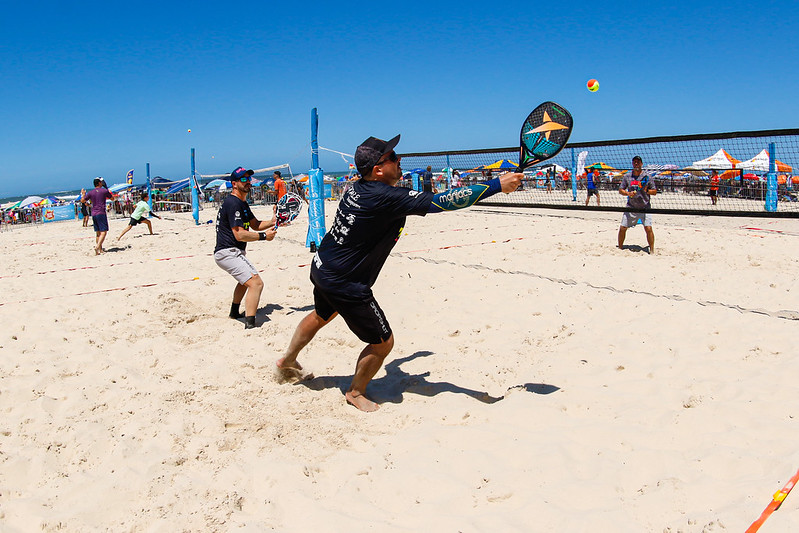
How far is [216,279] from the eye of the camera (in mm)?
7504

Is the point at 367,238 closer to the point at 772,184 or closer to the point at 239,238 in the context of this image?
the point at 239,238

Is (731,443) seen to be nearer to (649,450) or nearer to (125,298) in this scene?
(649,450)

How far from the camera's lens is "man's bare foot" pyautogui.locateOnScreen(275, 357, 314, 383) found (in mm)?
4051

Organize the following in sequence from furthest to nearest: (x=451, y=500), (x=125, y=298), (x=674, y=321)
Answer: (x=125, y=298), (x=674, y=321), (x=451, y=500)

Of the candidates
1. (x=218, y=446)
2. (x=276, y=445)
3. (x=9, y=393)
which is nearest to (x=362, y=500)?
(x=276, y=445)

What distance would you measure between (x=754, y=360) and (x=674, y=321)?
0.97m

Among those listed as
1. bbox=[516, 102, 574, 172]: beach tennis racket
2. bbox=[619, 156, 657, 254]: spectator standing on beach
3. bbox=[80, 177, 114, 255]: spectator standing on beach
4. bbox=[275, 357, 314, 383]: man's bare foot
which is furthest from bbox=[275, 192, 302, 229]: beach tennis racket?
bbox=[80, 177, 114, 255]: spectator standing on beach

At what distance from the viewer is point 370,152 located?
3.43m

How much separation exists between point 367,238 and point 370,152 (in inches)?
20.6

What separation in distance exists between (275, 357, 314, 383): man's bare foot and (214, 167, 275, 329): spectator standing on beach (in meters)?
1.40

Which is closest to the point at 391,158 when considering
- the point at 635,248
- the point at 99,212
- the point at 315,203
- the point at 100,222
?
the point at 315,203

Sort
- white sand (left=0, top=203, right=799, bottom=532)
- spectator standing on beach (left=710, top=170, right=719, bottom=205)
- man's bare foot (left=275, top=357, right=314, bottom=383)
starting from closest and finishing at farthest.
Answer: white sand (left=0, top=203, right=799, bottom=532)
man's bare foot (left=275, top=357, right=314, bottom=383)
spectator standing on beach (left=710, top=170, right=719, bottom=205)

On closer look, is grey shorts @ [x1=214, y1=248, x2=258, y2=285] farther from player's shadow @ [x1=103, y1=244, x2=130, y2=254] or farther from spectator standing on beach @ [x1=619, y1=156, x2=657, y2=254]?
player's shadow @ [x1=103, y1=244, x2=130, y2=254]

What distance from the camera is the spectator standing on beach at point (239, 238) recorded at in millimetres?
5395
